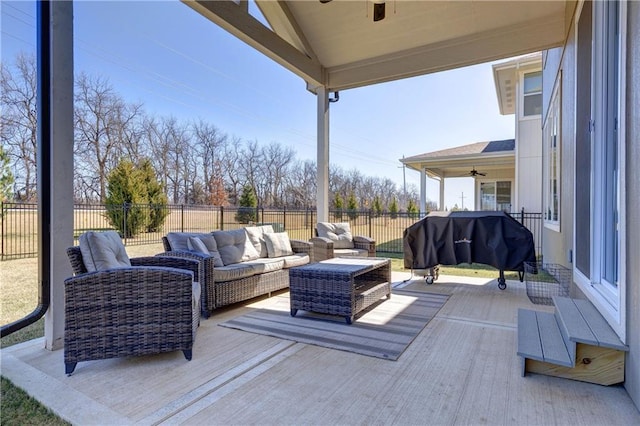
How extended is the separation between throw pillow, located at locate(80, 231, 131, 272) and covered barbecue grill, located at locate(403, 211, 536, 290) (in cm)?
403

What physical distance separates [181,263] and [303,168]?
17775 mm

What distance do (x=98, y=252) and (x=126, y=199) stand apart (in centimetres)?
748

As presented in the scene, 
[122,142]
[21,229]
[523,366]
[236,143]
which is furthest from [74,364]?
[236,143]

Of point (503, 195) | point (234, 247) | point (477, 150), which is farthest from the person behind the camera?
point (503, 195)

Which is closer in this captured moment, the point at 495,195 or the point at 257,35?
the point at 257,35

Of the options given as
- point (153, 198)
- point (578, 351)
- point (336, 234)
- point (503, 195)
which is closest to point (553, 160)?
point (336, 234)

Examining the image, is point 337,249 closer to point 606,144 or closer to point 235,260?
point 235,260

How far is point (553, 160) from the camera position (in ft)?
20.4

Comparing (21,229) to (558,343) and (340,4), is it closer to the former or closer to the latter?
(340,4)

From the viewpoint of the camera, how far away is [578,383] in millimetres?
2281

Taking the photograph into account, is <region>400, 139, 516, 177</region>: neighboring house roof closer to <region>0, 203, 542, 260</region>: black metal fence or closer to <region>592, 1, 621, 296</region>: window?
<region>0, 203, 542, 260</region>: black metal fence

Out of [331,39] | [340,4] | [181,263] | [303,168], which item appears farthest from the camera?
[303,168]

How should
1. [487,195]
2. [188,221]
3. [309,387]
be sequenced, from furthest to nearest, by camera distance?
[487,195]
[188,221]
[309,387]

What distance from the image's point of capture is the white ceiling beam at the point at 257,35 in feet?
14.5
